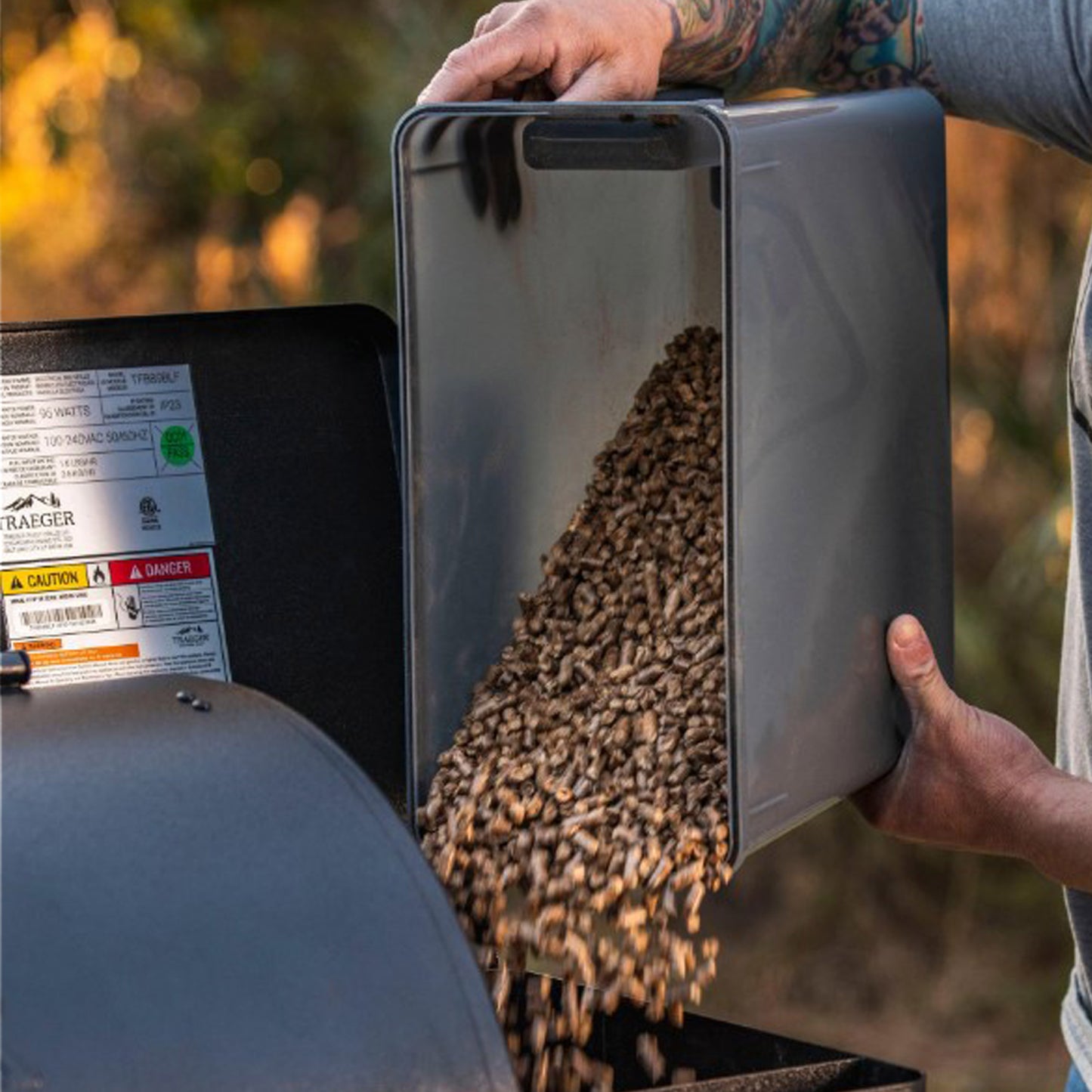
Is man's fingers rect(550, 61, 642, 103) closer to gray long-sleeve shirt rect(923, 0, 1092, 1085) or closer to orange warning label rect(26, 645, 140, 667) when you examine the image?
gray long-sleeve shirt rect(923, 0, 1092, 1085)

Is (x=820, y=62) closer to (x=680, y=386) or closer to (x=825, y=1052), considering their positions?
(x=680, y=386)

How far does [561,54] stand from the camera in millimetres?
1702

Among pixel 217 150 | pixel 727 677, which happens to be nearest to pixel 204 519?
pixel 727 677

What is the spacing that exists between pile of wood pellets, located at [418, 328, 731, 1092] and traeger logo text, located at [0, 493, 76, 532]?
400 mm

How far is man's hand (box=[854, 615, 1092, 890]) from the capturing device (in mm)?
1746

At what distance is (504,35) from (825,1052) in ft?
2.85

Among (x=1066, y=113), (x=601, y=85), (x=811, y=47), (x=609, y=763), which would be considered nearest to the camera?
(x=609, y=763)

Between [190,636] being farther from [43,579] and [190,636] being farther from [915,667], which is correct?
[915,667]

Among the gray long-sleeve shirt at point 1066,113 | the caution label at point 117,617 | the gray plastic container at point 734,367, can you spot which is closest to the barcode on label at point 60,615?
the caution label at point 117,617

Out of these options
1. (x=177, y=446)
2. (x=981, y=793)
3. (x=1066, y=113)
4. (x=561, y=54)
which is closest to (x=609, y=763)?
(x=981, y=793)

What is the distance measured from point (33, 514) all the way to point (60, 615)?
92 millimetres

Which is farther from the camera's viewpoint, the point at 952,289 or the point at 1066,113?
the point at 952,289

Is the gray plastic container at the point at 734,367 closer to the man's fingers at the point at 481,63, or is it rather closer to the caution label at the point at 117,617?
the man's fingers at the point at 481,63

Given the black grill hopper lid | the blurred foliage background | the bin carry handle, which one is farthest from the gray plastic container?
the blurred foliage background
